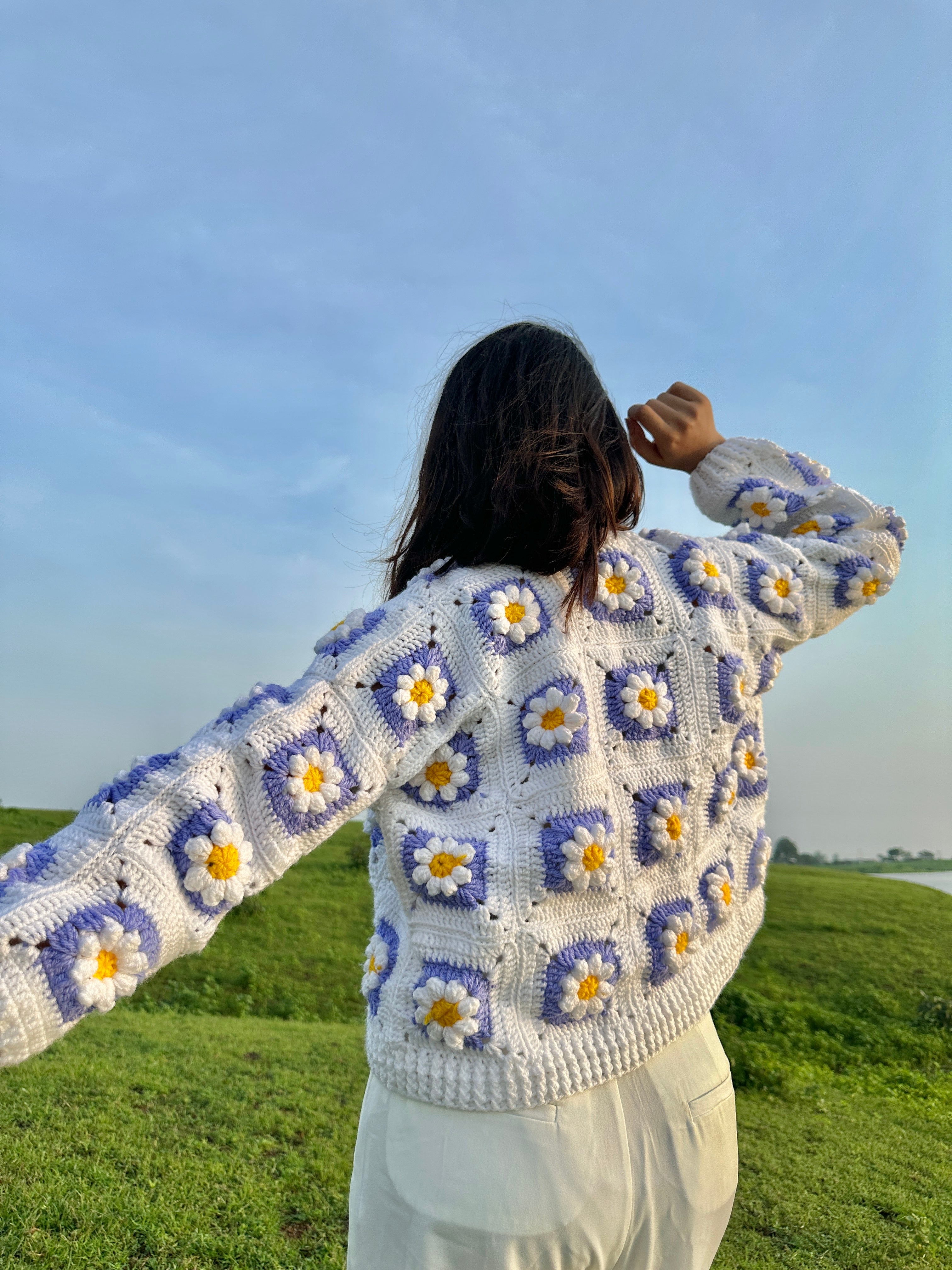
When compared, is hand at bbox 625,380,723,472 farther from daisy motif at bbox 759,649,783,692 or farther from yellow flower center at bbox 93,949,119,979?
yellow flower center at bbox 93,949,119,979

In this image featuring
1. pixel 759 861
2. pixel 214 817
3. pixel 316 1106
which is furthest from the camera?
pixel 316 1106

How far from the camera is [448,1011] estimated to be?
1.10 m

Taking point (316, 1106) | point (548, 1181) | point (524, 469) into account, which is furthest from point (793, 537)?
point (316, 1106)

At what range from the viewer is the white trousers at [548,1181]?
1076 millimetres

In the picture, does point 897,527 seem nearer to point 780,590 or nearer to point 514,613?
point 780,590

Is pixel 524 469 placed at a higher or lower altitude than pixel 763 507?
lower

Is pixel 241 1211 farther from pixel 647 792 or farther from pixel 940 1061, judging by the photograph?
pixel 940 1061

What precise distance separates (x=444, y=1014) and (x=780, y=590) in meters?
0.90

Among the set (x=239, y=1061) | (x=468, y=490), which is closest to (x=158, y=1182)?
(x=239, y=1061)

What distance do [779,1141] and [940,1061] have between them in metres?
1.94

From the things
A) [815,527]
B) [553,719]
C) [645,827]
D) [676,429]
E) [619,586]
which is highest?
[676,429]

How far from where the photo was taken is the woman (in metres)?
0.98

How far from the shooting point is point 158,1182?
2.92m

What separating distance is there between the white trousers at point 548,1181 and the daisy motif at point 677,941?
0.12 m
